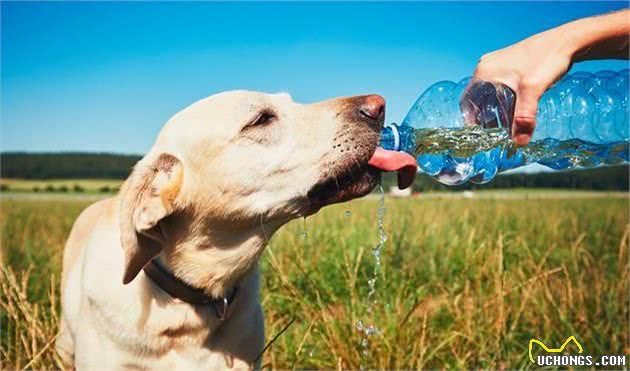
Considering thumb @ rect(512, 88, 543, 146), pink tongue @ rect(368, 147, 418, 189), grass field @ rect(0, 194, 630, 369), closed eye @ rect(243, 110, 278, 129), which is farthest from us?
grass field @ rect(0, 194, 630, 369)

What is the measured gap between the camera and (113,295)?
2727mm

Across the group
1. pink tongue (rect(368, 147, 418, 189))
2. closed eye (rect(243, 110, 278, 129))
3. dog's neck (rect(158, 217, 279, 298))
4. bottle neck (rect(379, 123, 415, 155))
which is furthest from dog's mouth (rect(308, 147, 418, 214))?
closed eye (rect(243, 110, 278, 129))

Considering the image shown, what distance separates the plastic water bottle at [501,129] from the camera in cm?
289

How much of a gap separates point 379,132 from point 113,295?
138 centimetres

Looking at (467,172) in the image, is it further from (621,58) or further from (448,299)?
(448,299)

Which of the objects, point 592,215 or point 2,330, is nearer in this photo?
point 2,330

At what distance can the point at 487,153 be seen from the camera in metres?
3.22

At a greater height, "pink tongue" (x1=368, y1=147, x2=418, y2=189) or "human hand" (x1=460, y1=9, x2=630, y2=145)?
"human hand" (x1=460, y1=9, x2=630, y2=145)

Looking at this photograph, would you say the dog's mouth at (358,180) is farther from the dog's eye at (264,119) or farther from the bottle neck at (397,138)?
the dog's eye at (264,119)

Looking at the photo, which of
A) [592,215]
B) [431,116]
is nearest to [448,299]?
[431,116]

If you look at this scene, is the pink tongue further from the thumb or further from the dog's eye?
the thumb

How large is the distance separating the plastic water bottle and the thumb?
35 centimetres

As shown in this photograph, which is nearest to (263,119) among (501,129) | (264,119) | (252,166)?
(264,119)

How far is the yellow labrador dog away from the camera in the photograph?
269cm
